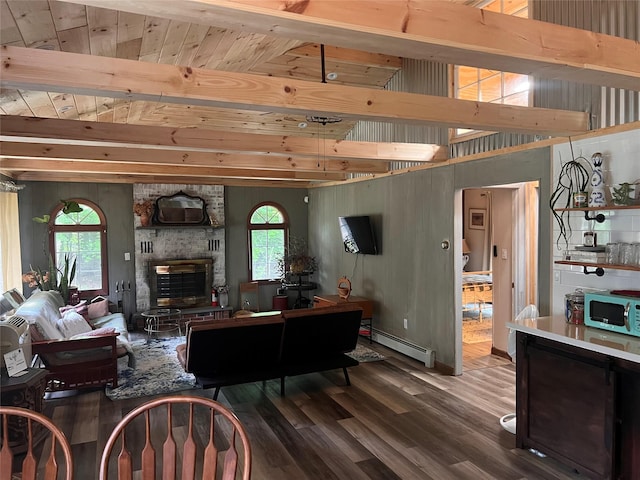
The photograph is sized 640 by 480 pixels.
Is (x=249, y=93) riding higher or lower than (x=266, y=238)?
higher

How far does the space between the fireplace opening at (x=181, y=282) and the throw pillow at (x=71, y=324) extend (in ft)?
7.10

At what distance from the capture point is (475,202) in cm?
922

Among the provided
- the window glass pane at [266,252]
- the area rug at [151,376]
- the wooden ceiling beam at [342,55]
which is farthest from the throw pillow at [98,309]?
the wooden ceiling beam at [342,55]

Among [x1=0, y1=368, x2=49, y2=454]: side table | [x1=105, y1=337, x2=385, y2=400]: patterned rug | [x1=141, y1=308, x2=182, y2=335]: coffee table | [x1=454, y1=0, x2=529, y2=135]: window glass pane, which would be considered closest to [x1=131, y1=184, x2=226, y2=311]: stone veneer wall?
[x1=141, y1=308, x2=182, y2=335]: coffee table

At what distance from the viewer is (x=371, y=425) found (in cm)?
386

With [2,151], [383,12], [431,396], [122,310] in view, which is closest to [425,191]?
[431,396]

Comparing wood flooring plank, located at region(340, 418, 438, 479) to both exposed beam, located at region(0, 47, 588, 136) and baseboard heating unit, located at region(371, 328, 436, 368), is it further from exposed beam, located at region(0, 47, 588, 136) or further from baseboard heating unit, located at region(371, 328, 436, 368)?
exposed beam, located at region(0, 47, 588, 136)

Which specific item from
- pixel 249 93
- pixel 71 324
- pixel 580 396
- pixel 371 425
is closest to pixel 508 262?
pixel 580 396

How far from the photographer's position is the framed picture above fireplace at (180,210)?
7883 millimetres

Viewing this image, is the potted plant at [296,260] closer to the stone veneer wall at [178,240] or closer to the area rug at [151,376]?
the stone veneer wall at [178,240]

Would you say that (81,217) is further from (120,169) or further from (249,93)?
(249,93)

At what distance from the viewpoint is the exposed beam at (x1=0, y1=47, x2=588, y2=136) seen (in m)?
2.26

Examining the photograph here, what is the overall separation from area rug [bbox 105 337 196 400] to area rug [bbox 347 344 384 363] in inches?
81.1

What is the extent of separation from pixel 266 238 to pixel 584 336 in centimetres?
656
